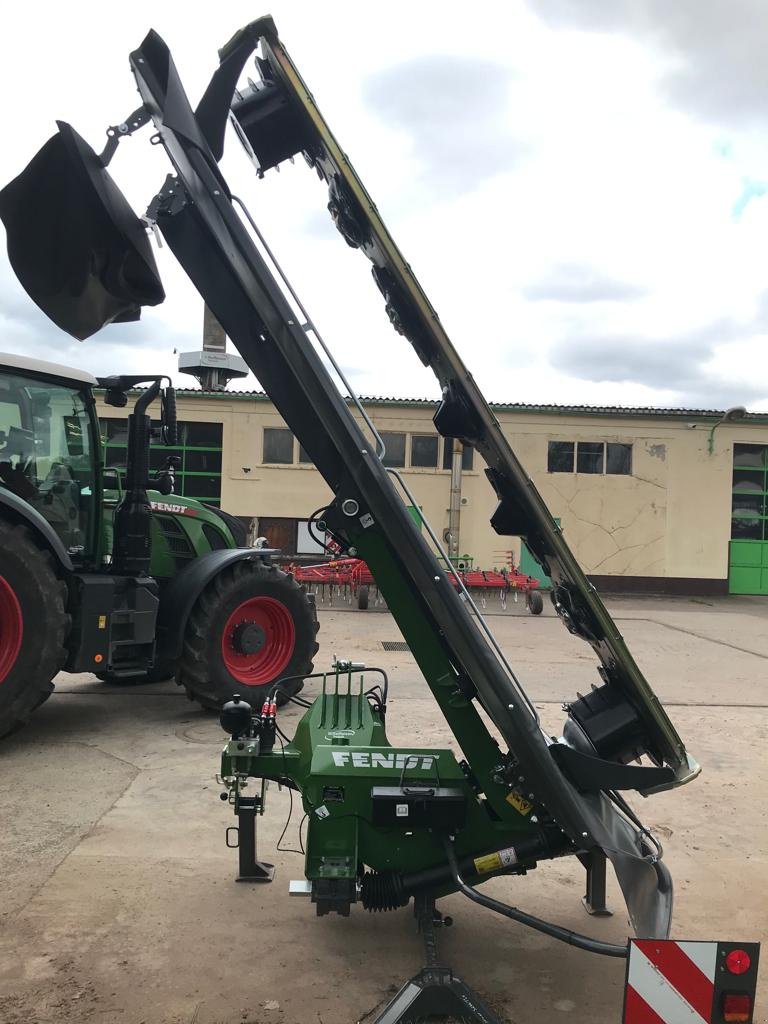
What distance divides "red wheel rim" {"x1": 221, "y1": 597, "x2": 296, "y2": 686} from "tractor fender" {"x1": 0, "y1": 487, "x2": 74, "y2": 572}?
1320 millimetres

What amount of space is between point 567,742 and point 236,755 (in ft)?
4.08

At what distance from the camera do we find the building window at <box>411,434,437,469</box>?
1727 centimetres

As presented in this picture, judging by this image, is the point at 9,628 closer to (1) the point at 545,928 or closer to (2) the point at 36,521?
(2) the point at 36,521

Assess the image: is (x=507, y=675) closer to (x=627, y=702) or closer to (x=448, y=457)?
(x=627, y=702)

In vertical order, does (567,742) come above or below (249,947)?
above

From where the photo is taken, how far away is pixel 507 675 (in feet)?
8.64

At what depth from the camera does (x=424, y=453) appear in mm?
17297

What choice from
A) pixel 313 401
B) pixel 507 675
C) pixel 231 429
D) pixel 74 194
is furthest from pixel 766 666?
pixel 231 429

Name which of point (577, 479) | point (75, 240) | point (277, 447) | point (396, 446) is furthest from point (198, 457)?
point (75, 240)

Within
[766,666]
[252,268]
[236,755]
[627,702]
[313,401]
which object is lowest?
[766,666]

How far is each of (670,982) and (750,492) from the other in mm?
17575

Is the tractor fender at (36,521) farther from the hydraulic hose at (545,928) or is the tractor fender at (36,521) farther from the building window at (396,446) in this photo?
the building window at (396,446)

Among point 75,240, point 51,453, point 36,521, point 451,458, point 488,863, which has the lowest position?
point 488,863

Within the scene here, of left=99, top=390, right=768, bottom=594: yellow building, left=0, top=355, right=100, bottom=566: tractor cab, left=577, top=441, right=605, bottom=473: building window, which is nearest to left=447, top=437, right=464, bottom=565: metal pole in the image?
left=99, top=390, right=768, bottom=594: yellow building
